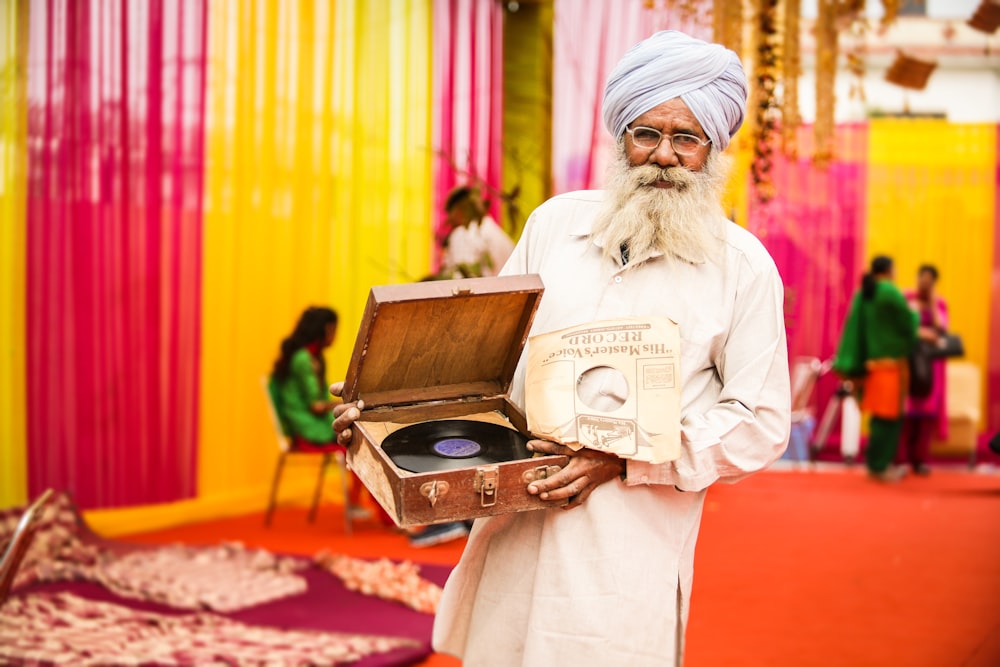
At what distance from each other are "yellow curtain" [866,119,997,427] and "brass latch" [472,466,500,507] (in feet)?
26.7

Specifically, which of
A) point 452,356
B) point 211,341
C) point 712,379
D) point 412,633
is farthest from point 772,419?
point 211,341

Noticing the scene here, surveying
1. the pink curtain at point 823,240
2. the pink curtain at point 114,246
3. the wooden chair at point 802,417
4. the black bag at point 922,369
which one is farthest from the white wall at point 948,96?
the pink curtain at point 114,246

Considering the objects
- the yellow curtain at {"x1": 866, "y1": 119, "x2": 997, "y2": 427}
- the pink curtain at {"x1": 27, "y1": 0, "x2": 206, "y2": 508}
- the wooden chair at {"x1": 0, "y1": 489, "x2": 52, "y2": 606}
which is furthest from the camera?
the yellow curtain at {"x1": 866, "y1": 119, "x2": 997, "y2": 427}

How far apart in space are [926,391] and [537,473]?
642cm

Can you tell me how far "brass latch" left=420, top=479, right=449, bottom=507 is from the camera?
4.69 feet

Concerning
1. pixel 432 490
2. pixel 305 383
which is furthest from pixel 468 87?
pixel 432 490

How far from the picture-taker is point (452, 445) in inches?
63.3

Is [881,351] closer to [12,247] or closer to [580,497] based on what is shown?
[12,247]

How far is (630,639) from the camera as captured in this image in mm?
1542

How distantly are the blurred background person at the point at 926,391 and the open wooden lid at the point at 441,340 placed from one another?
613 cm

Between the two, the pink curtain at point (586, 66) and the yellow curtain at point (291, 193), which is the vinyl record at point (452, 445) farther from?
the yellow curtain at point (291, 193)

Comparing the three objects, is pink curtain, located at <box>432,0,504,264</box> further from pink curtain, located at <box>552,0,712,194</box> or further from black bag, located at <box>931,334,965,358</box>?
black bag, located at <box>931,334,965,358</box>

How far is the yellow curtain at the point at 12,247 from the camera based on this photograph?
4.42m

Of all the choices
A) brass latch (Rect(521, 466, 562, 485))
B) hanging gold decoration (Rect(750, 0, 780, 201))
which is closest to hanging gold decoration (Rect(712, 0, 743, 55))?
hanging gold decoration (Rect(750, 0, 780, 201))
